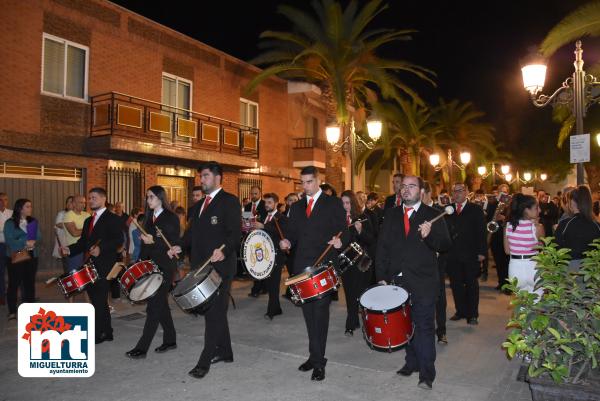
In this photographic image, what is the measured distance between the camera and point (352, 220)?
7613mm

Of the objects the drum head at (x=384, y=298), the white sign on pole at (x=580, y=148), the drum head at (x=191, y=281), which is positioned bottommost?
the drum head at (x=384, y=298)

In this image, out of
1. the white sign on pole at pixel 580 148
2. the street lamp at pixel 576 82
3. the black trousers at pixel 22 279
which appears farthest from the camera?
the street lamp at pixel 576 82

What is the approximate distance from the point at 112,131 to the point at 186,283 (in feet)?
39.8

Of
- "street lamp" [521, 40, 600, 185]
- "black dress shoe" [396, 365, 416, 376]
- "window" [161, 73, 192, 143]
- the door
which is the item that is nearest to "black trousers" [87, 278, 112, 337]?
"black dress shoe" [396, 365, 416, 376]

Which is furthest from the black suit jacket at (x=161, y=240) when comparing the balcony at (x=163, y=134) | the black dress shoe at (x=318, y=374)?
the balcony at (x=163, y=134)

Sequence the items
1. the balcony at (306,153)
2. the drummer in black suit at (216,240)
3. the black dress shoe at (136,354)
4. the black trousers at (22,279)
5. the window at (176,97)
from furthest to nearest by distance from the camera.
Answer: the balcony at (306,153) < the window at (176,97) < the black trousers at (22,279) < the black dress shoe at (136,354) < the drummer in black suit at (216,240)

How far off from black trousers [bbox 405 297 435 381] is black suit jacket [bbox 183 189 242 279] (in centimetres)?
204

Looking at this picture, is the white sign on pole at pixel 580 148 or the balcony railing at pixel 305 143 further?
the balcony railing at pixel 305 143

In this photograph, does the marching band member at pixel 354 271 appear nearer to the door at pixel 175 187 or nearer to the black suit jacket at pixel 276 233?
the black suit jacket at pixel 276 233

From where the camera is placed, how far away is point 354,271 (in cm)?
764

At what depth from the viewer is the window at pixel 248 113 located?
77.9 ft

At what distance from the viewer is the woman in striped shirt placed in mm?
6754

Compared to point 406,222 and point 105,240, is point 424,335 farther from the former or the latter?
point 105,240

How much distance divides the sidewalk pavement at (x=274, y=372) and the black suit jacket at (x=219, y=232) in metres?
1.18
